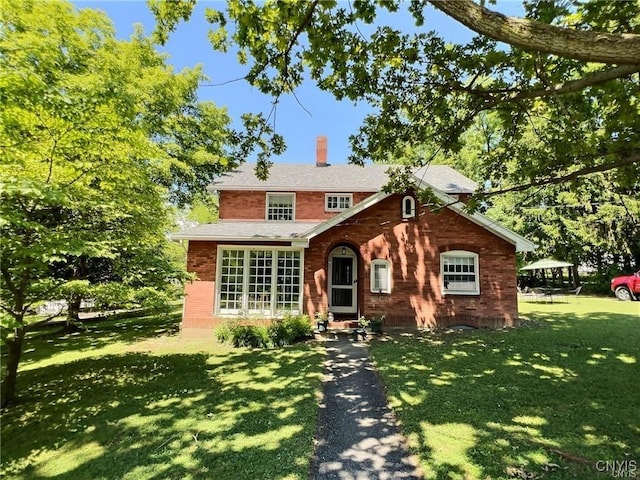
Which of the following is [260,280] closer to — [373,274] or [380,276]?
[373,274]

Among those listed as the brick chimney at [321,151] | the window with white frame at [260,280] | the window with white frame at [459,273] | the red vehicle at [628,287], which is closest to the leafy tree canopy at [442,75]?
the window with white frame at [459,273]

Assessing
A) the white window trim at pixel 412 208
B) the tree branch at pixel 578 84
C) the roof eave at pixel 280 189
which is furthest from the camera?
the roof eave at pixel 280 189

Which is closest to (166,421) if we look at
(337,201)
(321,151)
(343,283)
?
(343,283)

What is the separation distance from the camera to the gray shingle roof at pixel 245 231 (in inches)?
513

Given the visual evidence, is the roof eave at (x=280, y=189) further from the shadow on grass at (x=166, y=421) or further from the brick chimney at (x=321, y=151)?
the shadow on grass at (x=166, y=421)

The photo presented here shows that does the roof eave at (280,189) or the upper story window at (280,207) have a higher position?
the roof eave at (280,189)

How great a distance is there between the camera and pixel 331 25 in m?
5.77

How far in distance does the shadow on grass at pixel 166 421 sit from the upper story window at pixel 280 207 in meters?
8.19

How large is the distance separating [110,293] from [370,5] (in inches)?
294

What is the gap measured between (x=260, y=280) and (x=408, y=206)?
6.76 meters

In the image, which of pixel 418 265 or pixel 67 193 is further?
pixel 418 265

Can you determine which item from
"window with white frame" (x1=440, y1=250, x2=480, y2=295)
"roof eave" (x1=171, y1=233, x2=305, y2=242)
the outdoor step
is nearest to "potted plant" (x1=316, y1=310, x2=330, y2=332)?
the outdoor step

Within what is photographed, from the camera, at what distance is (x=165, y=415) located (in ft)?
19.6

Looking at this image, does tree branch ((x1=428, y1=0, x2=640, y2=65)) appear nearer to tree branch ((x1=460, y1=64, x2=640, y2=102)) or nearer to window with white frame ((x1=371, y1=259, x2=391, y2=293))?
tree branch ((x1=460, y1=64, x2=640, y2=102))
